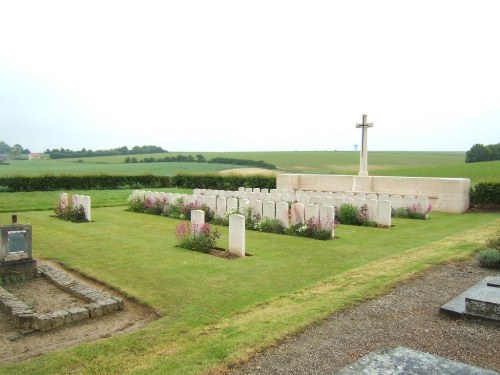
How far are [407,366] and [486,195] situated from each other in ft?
50.4

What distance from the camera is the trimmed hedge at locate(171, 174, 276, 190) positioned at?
1029 inches

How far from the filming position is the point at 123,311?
5.80m

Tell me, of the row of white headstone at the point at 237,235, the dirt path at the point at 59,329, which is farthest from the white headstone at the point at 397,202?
the dirt path at the point at 59,329

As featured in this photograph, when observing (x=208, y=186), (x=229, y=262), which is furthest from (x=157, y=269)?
(x=208, y=186)

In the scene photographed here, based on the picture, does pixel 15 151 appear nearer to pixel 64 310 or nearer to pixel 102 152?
pixel 102 152

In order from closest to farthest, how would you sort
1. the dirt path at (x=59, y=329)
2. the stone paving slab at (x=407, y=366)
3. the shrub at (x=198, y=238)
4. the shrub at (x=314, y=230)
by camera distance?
the stone paving slab at (x=407, y=366)
the dirt path at (x=59, y=329)
the shrub at (x=198, y=238)
the shrub at (x=314, y=230)

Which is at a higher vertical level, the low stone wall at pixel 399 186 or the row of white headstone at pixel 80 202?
the low stone wall at pixel 399 186

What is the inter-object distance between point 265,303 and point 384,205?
7.89 meters

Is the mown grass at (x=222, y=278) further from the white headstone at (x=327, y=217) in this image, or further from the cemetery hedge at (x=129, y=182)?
the cemetery hedge at (x=129, y=182)

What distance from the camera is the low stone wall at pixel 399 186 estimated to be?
16.1 m

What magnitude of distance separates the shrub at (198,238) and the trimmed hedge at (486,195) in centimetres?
1188

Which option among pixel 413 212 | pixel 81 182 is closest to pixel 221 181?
pixel 81 182

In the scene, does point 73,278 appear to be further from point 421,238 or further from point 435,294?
point 421,238

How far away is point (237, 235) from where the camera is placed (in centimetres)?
870
